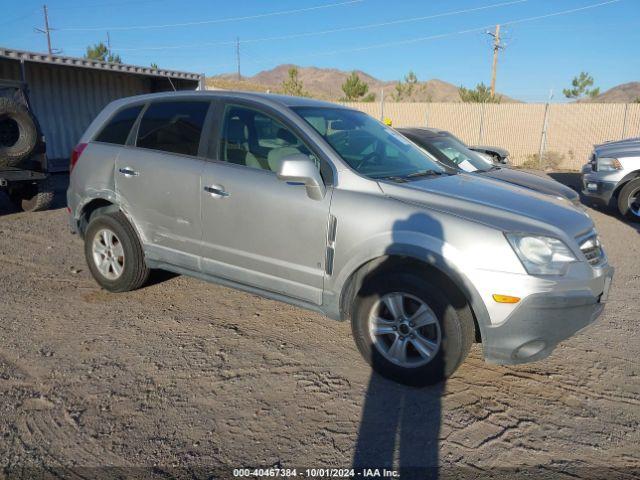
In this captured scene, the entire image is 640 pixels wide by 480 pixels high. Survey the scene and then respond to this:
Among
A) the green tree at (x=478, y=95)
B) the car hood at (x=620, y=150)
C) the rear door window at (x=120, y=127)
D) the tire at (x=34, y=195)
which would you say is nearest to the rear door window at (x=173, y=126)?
the rear door window at (x=120, y=127)

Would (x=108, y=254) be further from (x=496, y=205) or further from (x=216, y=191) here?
(x=496, y=205)

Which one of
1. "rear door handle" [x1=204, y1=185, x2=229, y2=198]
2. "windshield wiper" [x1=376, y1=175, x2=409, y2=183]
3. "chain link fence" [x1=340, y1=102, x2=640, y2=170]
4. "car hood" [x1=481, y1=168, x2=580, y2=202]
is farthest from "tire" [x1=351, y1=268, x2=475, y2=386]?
"chain link fence" [x1=340, y1=102, x2=640, y2=170]

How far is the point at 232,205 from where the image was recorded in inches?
149

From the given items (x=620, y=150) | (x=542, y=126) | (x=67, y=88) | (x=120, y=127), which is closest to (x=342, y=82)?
(x=542, y=126)

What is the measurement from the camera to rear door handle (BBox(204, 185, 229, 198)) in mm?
3812

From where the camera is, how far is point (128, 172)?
4375 millimetres

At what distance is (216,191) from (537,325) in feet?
7.87

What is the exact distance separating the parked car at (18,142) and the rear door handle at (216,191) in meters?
5.57

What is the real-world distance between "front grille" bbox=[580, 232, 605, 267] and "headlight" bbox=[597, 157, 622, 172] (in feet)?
21.1

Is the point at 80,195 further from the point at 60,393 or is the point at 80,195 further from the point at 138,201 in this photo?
the point at 60,393

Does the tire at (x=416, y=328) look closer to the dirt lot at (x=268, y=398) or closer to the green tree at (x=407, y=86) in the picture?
the dirt lot at (x=268, y=398)

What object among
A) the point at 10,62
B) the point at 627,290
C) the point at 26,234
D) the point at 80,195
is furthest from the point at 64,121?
the point at 627,290

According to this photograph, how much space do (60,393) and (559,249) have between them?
3129mm

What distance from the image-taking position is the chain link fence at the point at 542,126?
65.4ft
